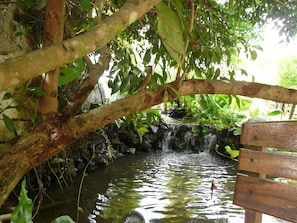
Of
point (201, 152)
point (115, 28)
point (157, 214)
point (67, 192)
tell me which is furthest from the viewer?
point (201, 152)

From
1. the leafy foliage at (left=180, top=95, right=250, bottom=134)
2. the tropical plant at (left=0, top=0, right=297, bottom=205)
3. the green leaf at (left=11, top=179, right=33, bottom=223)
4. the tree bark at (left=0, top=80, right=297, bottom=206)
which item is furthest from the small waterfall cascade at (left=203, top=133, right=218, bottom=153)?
the green leaf at (left=11, top=179, right=33, bottom=223)

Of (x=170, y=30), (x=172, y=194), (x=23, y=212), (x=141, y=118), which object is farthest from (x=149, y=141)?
(x=170, y=30)

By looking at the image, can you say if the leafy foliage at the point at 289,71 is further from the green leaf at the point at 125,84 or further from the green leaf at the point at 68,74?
the green leaf at the point at 68,74

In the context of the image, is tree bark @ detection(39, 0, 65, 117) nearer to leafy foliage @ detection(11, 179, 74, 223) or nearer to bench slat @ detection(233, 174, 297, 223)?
leafy foliage @ detection(11, 179, 74, 223)

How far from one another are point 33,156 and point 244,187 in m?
0.97

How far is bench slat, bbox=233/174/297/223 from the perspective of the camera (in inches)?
48.4

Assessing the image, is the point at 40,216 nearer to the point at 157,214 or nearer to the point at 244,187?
the point at 157,214

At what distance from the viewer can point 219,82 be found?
5.21ft

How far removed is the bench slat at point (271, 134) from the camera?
1247 millimetres

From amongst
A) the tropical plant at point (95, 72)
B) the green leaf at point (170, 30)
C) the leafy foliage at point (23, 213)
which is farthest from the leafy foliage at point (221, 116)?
the green leaf at point (170, 30)

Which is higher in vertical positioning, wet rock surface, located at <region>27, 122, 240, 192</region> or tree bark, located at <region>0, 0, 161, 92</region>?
tree bark, located at <region>0, 0, 161, 92</region>

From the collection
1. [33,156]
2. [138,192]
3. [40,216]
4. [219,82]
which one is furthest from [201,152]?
[33,156]

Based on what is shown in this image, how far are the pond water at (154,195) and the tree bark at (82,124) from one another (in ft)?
5.29

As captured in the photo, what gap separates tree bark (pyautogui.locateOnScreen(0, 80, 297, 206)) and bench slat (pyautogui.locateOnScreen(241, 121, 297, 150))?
0.93 ft
